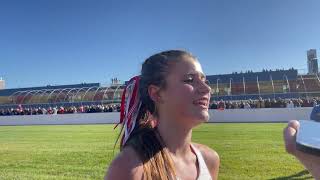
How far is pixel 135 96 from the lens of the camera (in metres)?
2.92

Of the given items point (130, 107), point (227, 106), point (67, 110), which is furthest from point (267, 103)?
point (130, 107)

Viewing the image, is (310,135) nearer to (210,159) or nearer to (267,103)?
(210,159)

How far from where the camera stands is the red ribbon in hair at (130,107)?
2836mm

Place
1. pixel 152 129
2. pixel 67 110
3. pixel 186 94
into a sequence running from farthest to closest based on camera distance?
1. pixel 67 110
2. pixel 152 129
3. pixel 186 94

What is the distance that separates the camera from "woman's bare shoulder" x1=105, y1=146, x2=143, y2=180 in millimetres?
2428

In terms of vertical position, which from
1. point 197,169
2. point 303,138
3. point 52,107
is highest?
point 303,138

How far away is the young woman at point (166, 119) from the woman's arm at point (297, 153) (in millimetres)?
1037

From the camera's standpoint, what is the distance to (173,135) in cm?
277

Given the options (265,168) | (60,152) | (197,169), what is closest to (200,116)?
(197,169)

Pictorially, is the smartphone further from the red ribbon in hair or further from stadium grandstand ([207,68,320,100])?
stadium grandstand ([207,68,320,100])

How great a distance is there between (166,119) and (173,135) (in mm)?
101

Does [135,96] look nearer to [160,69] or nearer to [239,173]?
[160,69]

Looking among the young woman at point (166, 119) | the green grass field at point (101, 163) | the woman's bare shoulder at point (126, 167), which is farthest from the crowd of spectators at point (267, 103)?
the woman's bare shoulder at point (126, 167)

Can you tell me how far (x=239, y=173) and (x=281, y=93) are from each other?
32082 millimetres
